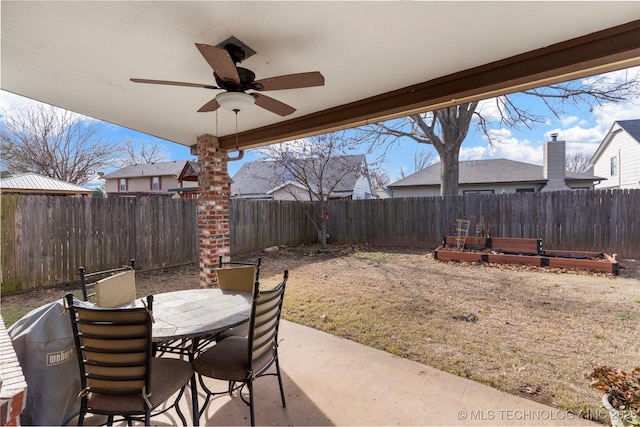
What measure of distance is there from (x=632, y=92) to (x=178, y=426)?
11.6 metres

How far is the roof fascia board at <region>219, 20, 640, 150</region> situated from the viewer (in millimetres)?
2096

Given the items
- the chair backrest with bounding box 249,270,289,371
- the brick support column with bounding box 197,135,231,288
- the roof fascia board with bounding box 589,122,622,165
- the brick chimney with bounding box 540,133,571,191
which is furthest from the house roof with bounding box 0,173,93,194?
the roof fascia board with bounding box 589,122,622,165

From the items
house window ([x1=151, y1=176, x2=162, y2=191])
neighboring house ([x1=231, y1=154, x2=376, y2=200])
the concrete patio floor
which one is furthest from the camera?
house window ([x1=151, y1=176, x2=162, y2=191])

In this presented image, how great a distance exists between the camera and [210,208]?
4.88 metres

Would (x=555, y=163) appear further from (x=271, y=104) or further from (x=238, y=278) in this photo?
(x=238, y=278)

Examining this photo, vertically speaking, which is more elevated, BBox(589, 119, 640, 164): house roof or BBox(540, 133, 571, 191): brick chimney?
BBox(589, 119, 640, 164): house roof

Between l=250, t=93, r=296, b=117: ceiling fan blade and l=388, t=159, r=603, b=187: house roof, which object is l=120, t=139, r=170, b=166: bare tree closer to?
l=388, t=159, r=603, b=187: house roof

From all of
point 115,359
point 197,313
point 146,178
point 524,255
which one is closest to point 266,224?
point 524,255

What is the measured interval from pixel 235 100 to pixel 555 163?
599 inches

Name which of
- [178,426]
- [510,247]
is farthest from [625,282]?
[178,426]

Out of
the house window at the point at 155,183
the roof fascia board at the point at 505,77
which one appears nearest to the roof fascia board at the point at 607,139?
the roof fascia board at the point at 505,77

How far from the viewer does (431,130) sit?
420 inches

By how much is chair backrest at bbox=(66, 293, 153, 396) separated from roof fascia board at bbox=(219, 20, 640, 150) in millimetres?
2858

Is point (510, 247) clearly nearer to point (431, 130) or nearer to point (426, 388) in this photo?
point (431, 130)
